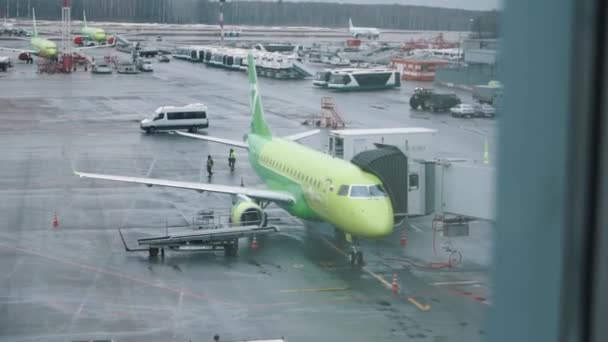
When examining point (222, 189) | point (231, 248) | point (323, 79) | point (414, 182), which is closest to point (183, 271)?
point (231, 248)

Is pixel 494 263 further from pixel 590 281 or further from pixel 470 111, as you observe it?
pixel 470 111

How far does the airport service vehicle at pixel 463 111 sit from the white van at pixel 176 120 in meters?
13.7

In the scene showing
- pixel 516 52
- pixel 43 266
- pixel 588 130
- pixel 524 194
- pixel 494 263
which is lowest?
pixel 43 266

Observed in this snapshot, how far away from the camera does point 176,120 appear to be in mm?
50688

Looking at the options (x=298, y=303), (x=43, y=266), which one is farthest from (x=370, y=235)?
(x=43, y=266)

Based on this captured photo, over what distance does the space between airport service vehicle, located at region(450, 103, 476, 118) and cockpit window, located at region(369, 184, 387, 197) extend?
30.5 metres

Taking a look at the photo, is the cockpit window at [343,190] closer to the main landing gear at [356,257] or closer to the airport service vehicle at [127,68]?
the main landing gear at [356,257]

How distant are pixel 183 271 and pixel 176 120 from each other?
28671 millimetres

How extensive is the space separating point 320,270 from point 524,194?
2092 centimetres

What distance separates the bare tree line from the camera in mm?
145000

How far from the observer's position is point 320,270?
22.6 metres

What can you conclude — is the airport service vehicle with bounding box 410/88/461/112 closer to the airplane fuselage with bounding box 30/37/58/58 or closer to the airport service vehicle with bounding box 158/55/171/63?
the airplane fuselage with bounding box 30/37/58/58

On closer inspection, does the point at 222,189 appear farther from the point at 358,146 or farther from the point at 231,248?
the point at 358,146

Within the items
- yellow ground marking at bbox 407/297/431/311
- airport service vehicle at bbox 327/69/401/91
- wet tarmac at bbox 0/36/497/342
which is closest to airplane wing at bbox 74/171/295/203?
wet tarmac at bbox 0/36/497/342
